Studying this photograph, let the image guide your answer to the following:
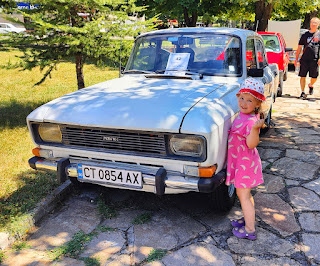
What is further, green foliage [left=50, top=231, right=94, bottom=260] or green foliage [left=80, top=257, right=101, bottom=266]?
green foliage [left=50, top=231, right=94, bottom=260]

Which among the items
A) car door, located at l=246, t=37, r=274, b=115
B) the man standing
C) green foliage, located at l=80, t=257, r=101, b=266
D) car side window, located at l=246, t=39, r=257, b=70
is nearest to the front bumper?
green foliage, located at l=80, t=257, r=101, b=266

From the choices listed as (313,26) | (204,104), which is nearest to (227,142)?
(204,104)

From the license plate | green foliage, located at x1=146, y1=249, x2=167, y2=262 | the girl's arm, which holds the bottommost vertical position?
green foliage, located at x1=146, y1=249, x2=167, y2=262

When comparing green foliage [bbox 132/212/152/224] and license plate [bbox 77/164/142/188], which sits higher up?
license plate [bbox 77/164/142/188]

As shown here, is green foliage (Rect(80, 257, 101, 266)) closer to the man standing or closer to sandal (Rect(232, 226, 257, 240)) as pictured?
sandal (Rect(232, 226, 257, 240))

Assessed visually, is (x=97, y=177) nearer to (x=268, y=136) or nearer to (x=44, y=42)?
(x=268, y=136)

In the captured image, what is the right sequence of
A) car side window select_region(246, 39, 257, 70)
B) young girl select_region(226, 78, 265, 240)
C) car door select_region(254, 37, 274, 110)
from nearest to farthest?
young girl select_region(226, 78, 265, 240) → car side window select_region(246, 39, 257, 70) → car door select_region(254, 37, 274, 110)

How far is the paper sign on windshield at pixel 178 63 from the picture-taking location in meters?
4.14

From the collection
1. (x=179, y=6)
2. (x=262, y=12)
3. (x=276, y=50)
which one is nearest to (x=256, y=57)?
(x=276, y=50)

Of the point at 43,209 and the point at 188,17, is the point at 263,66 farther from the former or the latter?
the point at 188,17

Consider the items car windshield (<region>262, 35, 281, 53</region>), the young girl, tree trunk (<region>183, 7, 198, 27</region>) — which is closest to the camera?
the young girl

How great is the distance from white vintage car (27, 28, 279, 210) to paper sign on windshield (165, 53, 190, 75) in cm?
1

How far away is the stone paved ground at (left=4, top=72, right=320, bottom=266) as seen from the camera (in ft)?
9.37

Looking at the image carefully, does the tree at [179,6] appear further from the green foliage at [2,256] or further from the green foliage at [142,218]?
the green foliage at [2,256]
